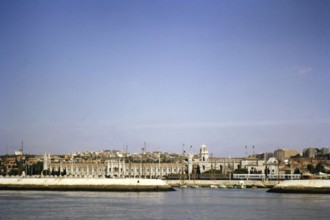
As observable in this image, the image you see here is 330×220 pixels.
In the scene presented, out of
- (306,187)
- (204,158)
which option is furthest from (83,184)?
(204,158)

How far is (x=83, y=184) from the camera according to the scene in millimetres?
79625

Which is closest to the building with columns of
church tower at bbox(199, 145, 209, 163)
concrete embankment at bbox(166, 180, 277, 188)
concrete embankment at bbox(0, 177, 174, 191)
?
church tower at bbox(199, 145, 209, 163)

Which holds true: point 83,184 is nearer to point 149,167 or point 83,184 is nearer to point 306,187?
point 306,187

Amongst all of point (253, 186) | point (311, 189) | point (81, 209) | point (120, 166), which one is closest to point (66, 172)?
point (120, 166)

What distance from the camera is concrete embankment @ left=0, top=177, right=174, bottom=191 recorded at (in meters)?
76.6

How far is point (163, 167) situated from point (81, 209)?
327 feet

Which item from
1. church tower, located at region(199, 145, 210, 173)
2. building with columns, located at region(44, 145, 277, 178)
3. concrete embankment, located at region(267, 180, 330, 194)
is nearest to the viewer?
concrete embankment, located at region(267, 180, 330, 194)

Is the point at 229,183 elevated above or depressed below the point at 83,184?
below

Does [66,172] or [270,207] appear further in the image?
[66,172]

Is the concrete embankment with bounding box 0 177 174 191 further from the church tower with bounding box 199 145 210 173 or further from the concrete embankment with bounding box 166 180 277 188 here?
the church tower with bounding box 199 145 210 173

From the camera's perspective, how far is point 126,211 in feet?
142

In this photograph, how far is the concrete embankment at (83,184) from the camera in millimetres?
76625

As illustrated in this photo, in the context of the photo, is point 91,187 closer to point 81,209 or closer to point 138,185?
point 138,185

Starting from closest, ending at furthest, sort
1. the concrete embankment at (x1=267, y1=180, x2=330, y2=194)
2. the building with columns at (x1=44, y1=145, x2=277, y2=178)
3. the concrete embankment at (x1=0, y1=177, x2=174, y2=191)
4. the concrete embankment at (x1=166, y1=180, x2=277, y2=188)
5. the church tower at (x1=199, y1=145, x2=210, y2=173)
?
1. the concrete embankment at (x1=267, y1=180, x2=330, y2=194)
2. the concrete embankment at (x1=0, y1=177, x2=174, y2=191)
3. the concrete embankment at (x1=166, y1=180, x2=277, y2=188)
4. the building with columns at (x1=44, y1=145, x2=277, y2=178)
5. the church tower at (x1=199, y1=145, x2=210, y2=173)
